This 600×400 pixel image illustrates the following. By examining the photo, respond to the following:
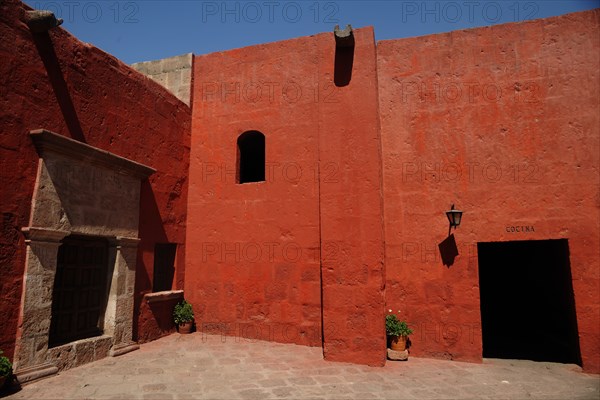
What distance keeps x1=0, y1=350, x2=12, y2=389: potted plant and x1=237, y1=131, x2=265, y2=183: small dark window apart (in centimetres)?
485

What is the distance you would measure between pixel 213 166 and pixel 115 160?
7.09 feet

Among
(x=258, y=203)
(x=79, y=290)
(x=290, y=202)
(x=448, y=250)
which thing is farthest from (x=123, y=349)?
(x=448, y=250)

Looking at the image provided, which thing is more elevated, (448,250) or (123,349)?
(448,250)

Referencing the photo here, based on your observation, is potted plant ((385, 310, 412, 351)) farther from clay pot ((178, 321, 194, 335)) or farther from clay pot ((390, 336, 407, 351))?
clay pot ((178, 321, 194, 335))

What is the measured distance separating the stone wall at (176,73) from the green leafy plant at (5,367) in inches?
218

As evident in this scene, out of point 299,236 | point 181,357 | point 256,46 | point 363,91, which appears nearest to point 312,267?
point 299,236

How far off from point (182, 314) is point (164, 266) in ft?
3.14

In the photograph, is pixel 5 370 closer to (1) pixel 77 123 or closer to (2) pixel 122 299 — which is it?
(2) pixel 122 299

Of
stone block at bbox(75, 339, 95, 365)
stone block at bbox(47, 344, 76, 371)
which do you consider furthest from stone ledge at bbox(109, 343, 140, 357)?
stone block at bbox(47, 344, 76, 371)

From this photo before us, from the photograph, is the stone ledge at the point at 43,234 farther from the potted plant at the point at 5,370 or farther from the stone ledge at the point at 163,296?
the stone ledge at the point at 163,296

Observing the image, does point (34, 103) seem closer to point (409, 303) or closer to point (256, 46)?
point (256, 46)

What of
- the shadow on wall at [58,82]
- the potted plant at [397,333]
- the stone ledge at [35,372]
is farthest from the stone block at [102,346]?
the potted plant at [397,333]

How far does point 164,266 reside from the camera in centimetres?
730

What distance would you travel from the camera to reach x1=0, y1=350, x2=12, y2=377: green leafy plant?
4098 millimetres
